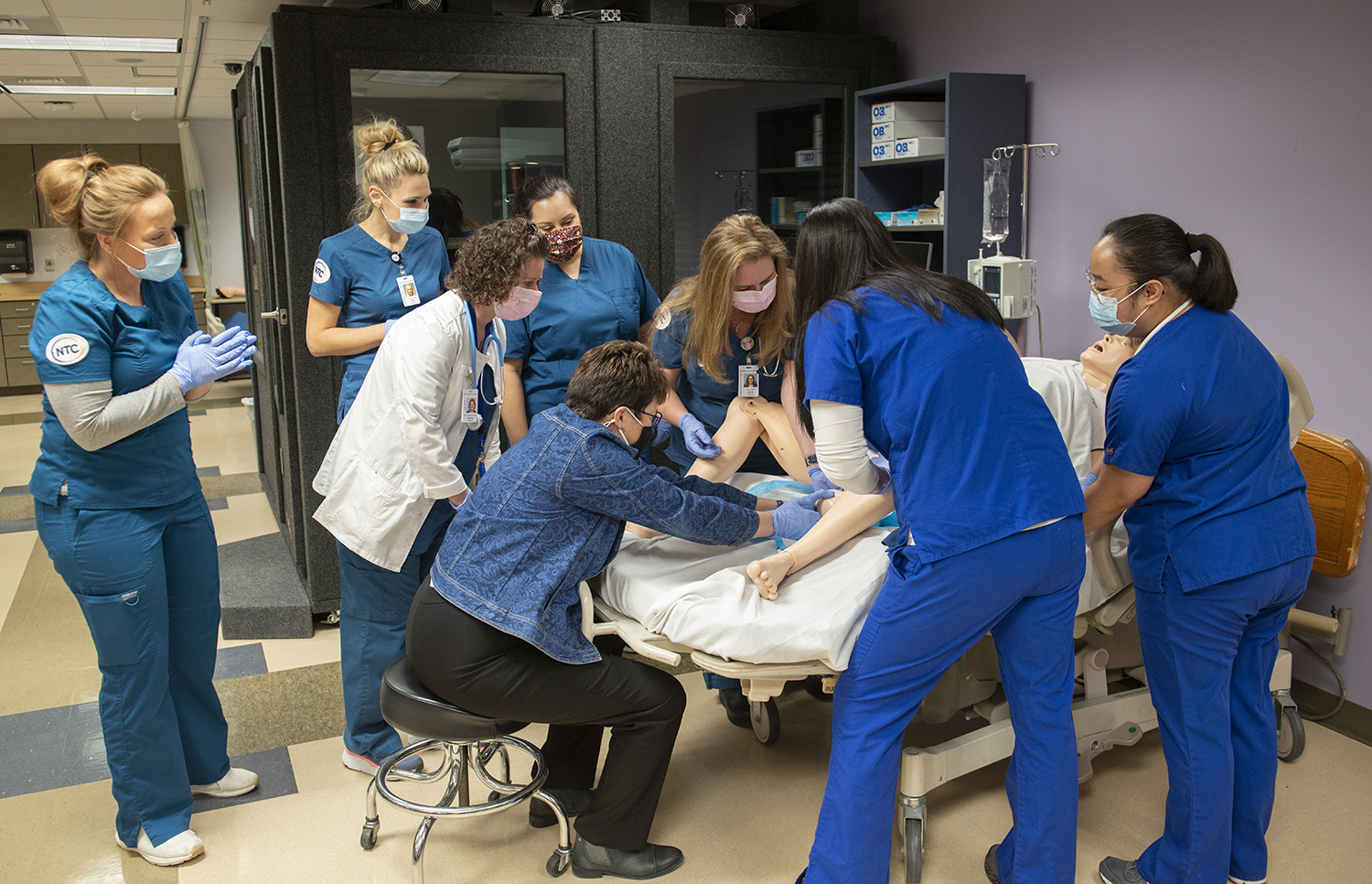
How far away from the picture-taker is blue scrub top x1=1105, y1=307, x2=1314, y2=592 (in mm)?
1880

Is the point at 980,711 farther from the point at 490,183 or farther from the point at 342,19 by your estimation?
the point at 342,19

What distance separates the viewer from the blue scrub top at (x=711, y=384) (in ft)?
8.63

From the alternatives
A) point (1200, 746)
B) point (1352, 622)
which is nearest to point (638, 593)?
point (1200, 746)

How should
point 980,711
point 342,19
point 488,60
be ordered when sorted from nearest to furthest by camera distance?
1. point 980,711
2. point 342,19
3. point 488,60

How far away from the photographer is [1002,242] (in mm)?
3676

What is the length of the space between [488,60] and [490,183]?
1.34ft

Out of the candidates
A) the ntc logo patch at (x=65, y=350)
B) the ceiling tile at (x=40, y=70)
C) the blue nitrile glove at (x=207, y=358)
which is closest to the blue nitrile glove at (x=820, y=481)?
the blue nitrile glove at (x=207, y=358)

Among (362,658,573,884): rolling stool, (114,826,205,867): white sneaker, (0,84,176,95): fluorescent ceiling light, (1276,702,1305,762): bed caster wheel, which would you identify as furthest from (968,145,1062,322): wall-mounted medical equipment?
(0,84,176,95): fluorescent ceiling light

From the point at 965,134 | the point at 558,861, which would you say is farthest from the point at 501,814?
the point at 965,134

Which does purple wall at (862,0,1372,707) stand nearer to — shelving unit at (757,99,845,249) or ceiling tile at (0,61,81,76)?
shelving unit at (757,99,845,249)

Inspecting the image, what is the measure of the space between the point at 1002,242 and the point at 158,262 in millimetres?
2727

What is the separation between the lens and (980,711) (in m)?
2.47

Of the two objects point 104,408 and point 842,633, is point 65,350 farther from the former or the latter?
point 842,633

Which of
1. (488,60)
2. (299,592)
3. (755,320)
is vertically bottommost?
(299,592)
